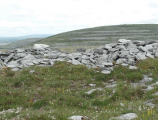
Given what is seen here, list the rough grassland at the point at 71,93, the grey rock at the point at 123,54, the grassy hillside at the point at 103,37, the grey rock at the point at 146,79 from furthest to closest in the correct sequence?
the grassy hillside at the point at 103,37
the grey rock at the point at 123,54
the grey rock at the point at 146,79
the rough grassland at the point at 71,93

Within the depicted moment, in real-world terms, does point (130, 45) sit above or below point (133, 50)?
above

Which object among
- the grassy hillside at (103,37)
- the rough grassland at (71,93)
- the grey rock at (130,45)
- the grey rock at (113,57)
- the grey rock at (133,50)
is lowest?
the rough grassland at (71,93)

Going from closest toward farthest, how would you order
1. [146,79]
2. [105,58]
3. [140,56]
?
[146,79] < [140,56] < [105,58]

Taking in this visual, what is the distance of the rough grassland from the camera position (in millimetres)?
7684

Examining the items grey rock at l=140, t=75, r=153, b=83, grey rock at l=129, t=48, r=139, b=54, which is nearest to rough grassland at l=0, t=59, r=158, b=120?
grey rock at l=140, t=75, r=153, b=83

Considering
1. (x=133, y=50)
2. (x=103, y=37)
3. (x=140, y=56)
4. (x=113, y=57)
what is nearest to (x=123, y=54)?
(x=113, y=57)

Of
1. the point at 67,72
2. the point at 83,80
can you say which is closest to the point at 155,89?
the point at 83,80

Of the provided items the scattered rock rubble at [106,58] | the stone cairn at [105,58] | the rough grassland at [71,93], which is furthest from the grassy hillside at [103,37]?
the rough grassland at [71,93]

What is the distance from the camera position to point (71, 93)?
11227mm

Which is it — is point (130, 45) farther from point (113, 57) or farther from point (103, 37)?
point (103, 37)

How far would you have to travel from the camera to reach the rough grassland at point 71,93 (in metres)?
7.68

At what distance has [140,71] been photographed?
14391mm

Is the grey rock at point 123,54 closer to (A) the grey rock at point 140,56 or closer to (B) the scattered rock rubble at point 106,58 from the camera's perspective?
(B) the scattered rock rubble at point 106,58

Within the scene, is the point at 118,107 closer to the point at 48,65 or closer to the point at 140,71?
the point at 140,71
